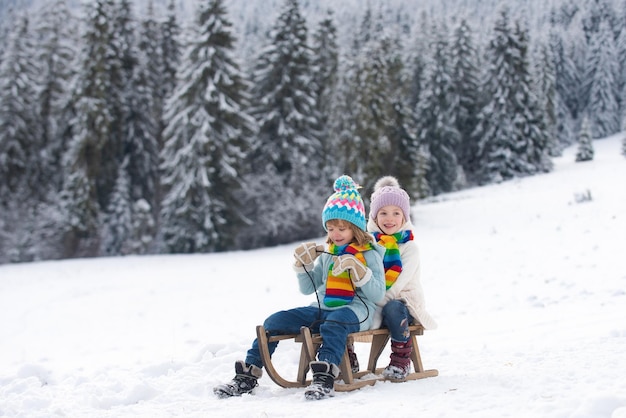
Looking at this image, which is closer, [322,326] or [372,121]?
[322,326]

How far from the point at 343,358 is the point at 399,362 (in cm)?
48

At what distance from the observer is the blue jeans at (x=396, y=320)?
444cm

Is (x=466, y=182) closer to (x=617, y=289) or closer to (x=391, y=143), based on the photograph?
(x=391, y=143)

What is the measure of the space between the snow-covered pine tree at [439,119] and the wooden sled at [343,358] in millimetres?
36841

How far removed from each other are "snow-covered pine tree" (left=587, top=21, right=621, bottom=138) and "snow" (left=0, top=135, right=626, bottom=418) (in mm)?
37851

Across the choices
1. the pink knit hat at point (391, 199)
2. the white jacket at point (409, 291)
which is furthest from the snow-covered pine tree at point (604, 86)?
the white jacket at point (409, 291)

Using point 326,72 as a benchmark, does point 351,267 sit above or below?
below

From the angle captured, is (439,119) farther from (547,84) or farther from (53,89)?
(53,89)

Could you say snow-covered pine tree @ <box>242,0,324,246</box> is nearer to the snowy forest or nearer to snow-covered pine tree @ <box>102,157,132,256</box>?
the snowy forest

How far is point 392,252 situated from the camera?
15.8ft

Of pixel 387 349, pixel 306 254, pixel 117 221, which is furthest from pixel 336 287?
pixel 117 221

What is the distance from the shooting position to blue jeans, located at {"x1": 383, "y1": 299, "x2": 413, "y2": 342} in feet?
14.6

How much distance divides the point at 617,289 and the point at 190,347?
21.0 ft

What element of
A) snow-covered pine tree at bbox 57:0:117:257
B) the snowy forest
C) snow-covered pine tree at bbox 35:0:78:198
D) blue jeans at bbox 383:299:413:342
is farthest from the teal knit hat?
snow-covered pine tree at bbox 35:0:78:198
